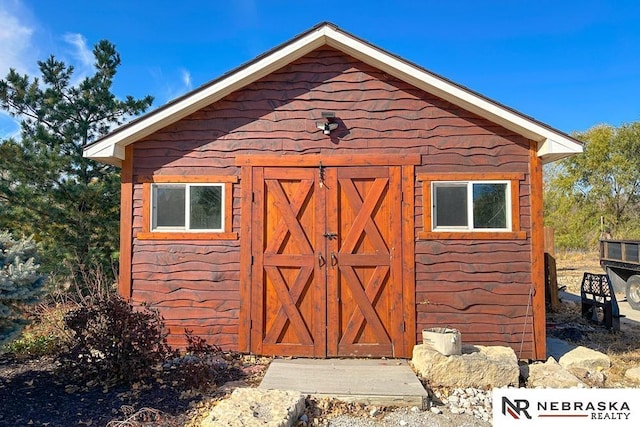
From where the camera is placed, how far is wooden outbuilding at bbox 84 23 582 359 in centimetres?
520

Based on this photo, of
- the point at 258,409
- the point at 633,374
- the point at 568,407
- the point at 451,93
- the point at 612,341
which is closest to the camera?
the point at 568,407

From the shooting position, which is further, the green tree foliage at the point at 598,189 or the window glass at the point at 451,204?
the green tree foliage at the point at 598,189

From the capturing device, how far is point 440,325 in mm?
5199

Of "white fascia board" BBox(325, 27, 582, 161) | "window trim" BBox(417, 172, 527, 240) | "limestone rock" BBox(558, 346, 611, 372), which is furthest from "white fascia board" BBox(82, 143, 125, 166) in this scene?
"limestone rock" BBox(558, 346, 611, 372)

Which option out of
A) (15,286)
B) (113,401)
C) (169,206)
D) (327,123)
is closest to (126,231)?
(169,206)

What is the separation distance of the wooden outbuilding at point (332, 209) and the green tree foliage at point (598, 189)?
17.0 m

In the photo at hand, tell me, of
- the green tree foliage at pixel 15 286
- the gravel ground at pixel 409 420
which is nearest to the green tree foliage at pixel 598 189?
the gravel ground at pixel 409 420

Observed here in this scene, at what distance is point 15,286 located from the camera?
4008 mm

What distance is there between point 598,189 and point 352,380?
64.8 feet

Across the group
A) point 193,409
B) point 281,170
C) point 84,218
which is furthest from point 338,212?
point 84,218

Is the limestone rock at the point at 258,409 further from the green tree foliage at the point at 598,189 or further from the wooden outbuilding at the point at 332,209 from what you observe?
the green tree foliage at the point at 598,189

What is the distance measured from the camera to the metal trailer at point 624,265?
906 centimetres

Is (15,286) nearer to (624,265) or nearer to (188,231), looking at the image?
(188,231)

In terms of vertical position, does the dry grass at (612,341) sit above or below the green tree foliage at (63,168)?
below
